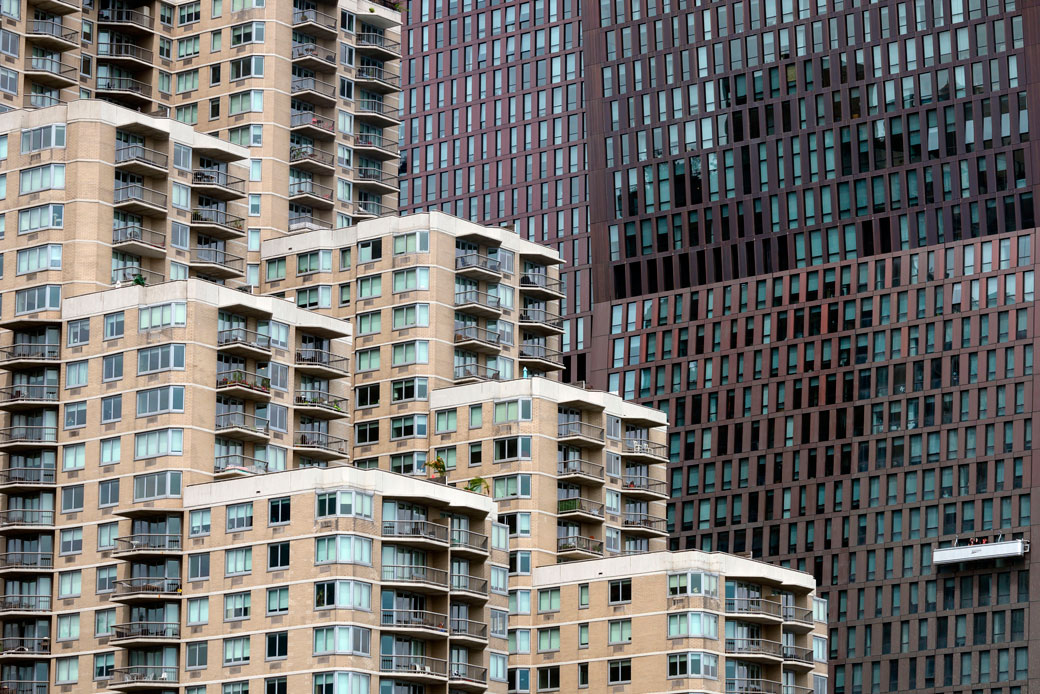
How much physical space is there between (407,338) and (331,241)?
11.4 m

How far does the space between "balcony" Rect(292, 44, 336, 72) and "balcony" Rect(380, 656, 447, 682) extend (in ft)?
201

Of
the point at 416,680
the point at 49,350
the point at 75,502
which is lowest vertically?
the point at 416,680

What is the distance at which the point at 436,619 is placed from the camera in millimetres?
153125

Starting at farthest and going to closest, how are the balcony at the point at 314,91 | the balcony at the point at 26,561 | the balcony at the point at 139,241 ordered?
the balcony at the point at 314,91 < the balcony at the point at 139,241 < the balcony at the point at 26,561

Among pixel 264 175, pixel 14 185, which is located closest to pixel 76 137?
pixel 14 185

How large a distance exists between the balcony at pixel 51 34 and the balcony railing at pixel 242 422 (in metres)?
41.0

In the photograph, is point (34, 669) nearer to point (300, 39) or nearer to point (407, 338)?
point (407, 338)

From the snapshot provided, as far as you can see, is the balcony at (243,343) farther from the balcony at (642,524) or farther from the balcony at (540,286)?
the balcony at (642,524)

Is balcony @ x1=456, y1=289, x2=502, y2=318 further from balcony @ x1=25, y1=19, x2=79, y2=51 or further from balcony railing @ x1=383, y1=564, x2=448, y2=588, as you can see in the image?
balcony @ x1=25, y1=19, x2=79, y2=51

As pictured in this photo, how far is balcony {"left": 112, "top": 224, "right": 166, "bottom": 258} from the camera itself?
6639 inches

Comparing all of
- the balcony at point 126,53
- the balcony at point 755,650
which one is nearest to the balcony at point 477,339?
the balcony at point 755,650

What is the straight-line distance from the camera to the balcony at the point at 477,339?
183625 mm

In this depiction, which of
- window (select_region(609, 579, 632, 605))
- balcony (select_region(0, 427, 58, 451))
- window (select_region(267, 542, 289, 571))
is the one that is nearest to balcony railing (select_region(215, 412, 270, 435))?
balcony (select_region(0, 427, 58, 451))

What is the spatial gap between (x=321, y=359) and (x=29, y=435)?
20.9 meters
